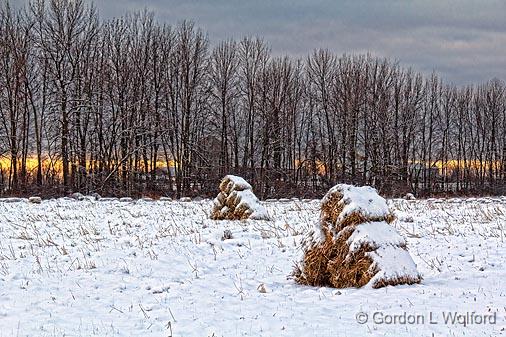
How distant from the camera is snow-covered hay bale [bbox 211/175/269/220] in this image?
578 inches

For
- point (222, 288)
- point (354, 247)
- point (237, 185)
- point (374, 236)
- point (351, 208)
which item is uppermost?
point (237, 185)

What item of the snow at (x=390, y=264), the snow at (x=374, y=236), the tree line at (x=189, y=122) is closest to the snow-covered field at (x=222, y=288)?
the snow at (x=390, y=264)

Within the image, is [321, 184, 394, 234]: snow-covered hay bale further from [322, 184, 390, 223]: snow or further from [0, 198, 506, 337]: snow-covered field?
[0, 198, 506, 337]: snow-covered field

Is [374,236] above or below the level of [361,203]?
below

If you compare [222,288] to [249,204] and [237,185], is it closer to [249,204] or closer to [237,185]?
[249,204]

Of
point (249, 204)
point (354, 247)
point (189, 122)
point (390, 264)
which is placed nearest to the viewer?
point (390, 264)

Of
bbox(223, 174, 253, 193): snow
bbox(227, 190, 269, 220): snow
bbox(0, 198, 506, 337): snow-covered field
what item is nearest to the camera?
bbox(0, 198, 506, 337): snow-covered field

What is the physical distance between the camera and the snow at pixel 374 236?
6816mm

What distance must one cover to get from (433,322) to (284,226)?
8.15 meters

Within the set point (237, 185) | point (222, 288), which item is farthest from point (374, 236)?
point (237, 185)

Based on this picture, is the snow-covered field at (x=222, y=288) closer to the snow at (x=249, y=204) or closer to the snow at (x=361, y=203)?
the snow at (x=361, y=203)

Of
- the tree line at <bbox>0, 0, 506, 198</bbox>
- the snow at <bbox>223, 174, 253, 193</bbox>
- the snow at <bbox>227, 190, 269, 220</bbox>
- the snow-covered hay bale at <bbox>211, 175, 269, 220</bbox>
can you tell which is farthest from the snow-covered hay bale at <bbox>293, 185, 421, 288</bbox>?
the tree line at <bbox>0, 0, 506, 198</bbox>

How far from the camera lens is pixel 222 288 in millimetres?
7082

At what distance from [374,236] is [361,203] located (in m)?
0.53
